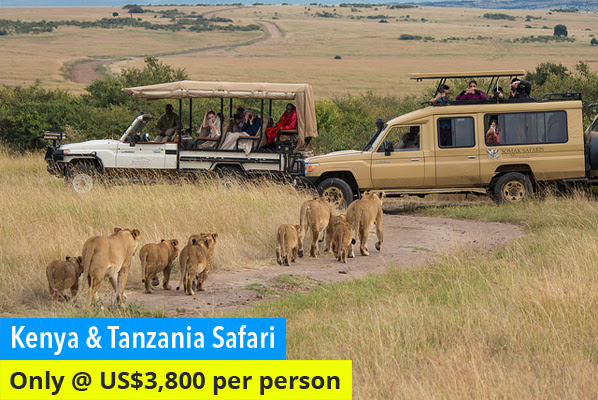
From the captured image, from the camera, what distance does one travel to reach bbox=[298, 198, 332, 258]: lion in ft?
37.5

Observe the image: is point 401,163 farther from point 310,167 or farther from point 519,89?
point 519,89

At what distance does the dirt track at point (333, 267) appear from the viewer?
902cm

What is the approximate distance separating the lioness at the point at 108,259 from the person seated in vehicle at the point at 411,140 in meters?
8.04

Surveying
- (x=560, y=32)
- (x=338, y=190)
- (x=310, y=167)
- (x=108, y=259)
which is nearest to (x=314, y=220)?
(x=108, y=259)

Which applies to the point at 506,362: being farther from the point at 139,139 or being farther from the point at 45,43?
A: the point at 45,43

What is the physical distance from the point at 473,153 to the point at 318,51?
82981 mm

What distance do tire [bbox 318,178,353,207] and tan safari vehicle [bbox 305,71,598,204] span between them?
18 millimetres

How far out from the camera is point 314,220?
37.5 ft

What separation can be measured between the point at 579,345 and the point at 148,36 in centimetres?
10561

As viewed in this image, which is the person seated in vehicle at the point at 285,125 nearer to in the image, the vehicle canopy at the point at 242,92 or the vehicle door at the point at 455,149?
the vehicle canopy at the point at 242,92

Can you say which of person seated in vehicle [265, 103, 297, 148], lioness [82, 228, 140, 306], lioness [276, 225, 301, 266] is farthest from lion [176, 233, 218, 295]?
person seated in vehicle [265, 103, 297, 148]

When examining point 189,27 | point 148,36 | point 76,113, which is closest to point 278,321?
point 76,113

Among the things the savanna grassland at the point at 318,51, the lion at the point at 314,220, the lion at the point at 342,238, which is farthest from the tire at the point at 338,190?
the savanna grassland at the point at 318,51

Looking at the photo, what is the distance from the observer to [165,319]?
7652 millimetres
